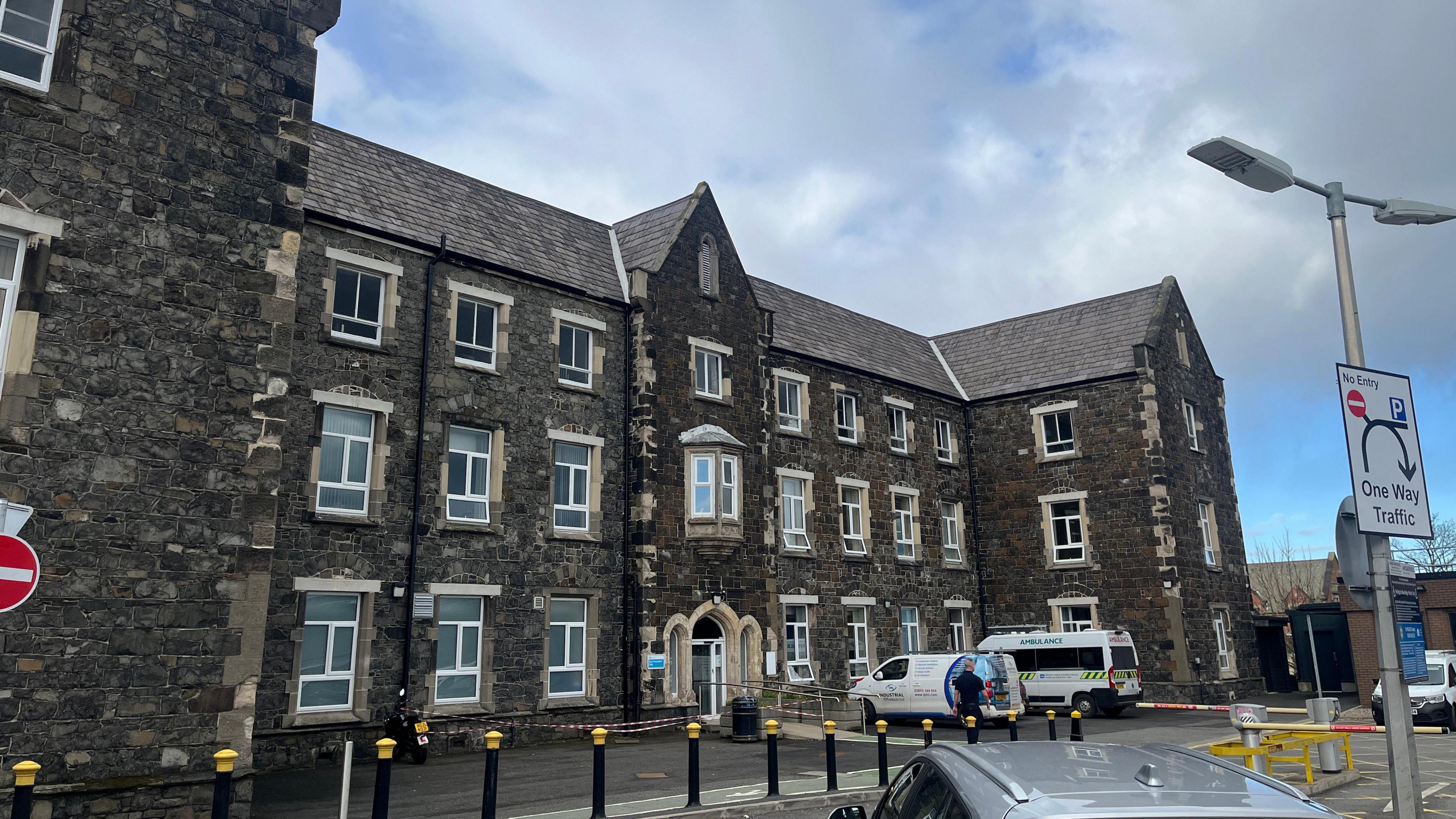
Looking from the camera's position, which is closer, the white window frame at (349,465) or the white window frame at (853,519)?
the white window frame at (349,465)

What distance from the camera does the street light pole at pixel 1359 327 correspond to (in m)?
7.84

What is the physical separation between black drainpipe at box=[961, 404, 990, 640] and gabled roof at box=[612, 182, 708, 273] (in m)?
14.2

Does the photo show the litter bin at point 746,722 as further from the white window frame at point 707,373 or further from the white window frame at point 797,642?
the white window frame at point 707,373

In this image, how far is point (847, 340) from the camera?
3247 centimetres

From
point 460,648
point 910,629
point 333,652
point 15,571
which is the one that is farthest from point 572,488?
point 15,571

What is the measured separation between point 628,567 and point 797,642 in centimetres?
638

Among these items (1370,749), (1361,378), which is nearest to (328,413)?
(1361,378)

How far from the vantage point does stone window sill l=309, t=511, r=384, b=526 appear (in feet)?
57.2

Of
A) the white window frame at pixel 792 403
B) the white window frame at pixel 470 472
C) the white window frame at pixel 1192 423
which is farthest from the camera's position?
the white window frame at pixel 1192 423

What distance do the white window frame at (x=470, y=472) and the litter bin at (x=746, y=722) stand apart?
6483 millimetres

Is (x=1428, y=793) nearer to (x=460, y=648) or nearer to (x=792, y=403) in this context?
(x=460, y=648)

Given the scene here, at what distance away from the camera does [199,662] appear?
36.0ft

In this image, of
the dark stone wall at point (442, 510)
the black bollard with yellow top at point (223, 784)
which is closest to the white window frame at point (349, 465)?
the dark stone wall at point (442, 510)

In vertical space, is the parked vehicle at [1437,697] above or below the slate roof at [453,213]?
below
